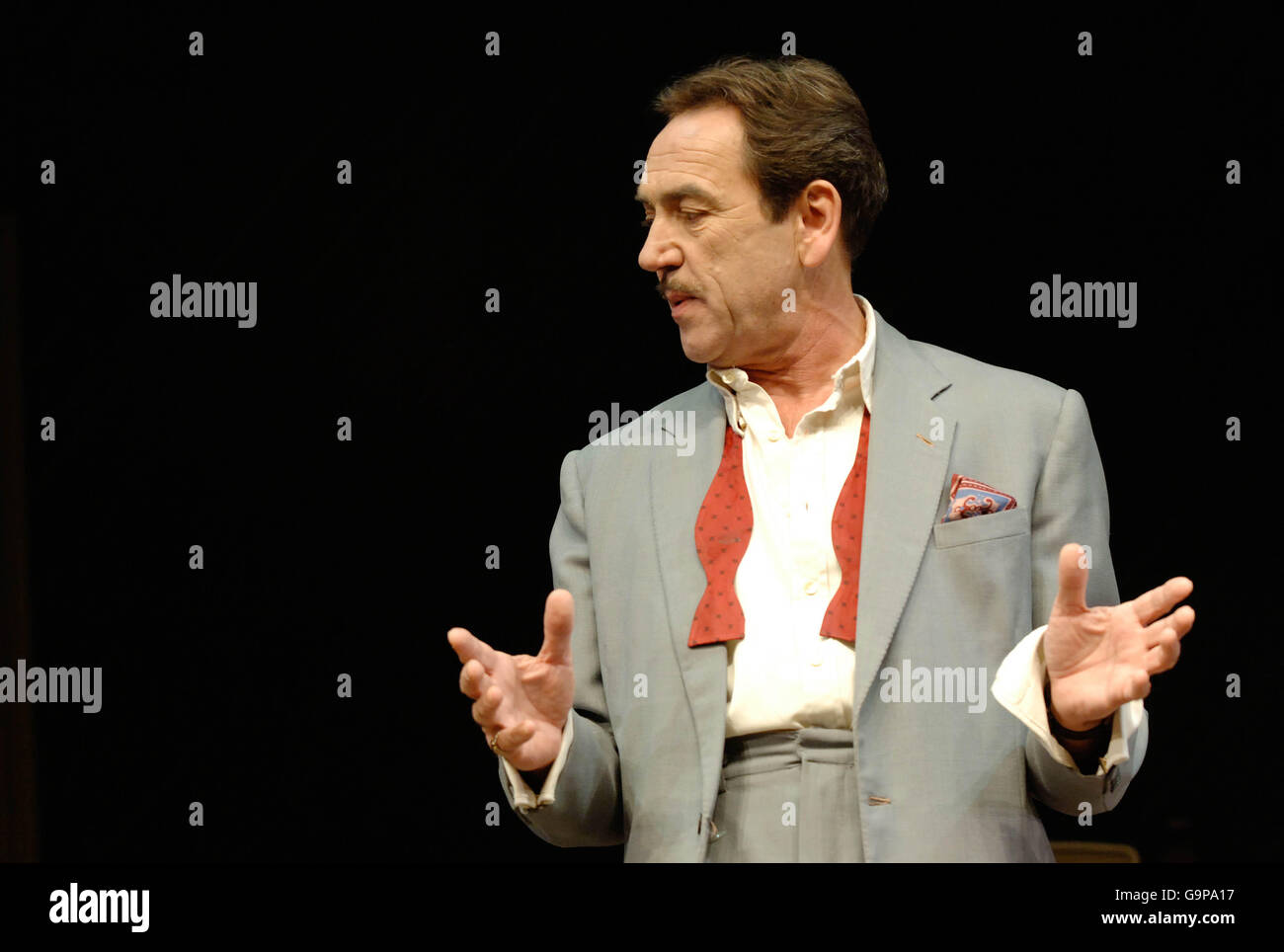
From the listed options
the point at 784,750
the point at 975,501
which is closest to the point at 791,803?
the point at 784,750

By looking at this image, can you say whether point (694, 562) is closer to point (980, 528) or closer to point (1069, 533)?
point (980, 528)

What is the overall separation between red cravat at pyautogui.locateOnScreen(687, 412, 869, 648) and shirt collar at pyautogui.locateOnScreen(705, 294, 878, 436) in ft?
0.14

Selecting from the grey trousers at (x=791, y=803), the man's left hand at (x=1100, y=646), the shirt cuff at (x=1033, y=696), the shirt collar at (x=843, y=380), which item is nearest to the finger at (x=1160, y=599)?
the man's left hand at (x=1100, y=646)

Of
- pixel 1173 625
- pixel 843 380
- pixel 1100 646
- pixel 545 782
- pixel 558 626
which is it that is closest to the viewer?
pixel 1173 625

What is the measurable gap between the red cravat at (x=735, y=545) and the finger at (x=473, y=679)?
0.41 m

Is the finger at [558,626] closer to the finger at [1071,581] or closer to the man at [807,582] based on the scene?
the man at [807,582]

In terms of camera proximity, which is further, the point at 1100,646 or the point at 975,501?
the point at 975,501

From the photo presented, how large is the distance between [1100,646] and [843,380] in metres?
0.67

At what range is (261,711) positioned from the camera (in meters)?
3.47

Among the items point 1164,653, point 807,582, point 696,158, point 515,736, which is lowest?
point 515,736

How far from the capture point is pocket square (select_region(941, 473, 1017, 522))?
2588mm

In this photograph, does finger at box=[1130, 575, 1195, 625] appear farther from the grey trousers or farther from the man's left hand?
the grey trousers

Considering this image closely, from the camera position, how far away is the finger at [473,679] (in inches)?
89.5

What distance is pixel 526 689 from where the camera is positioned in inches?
96.2
